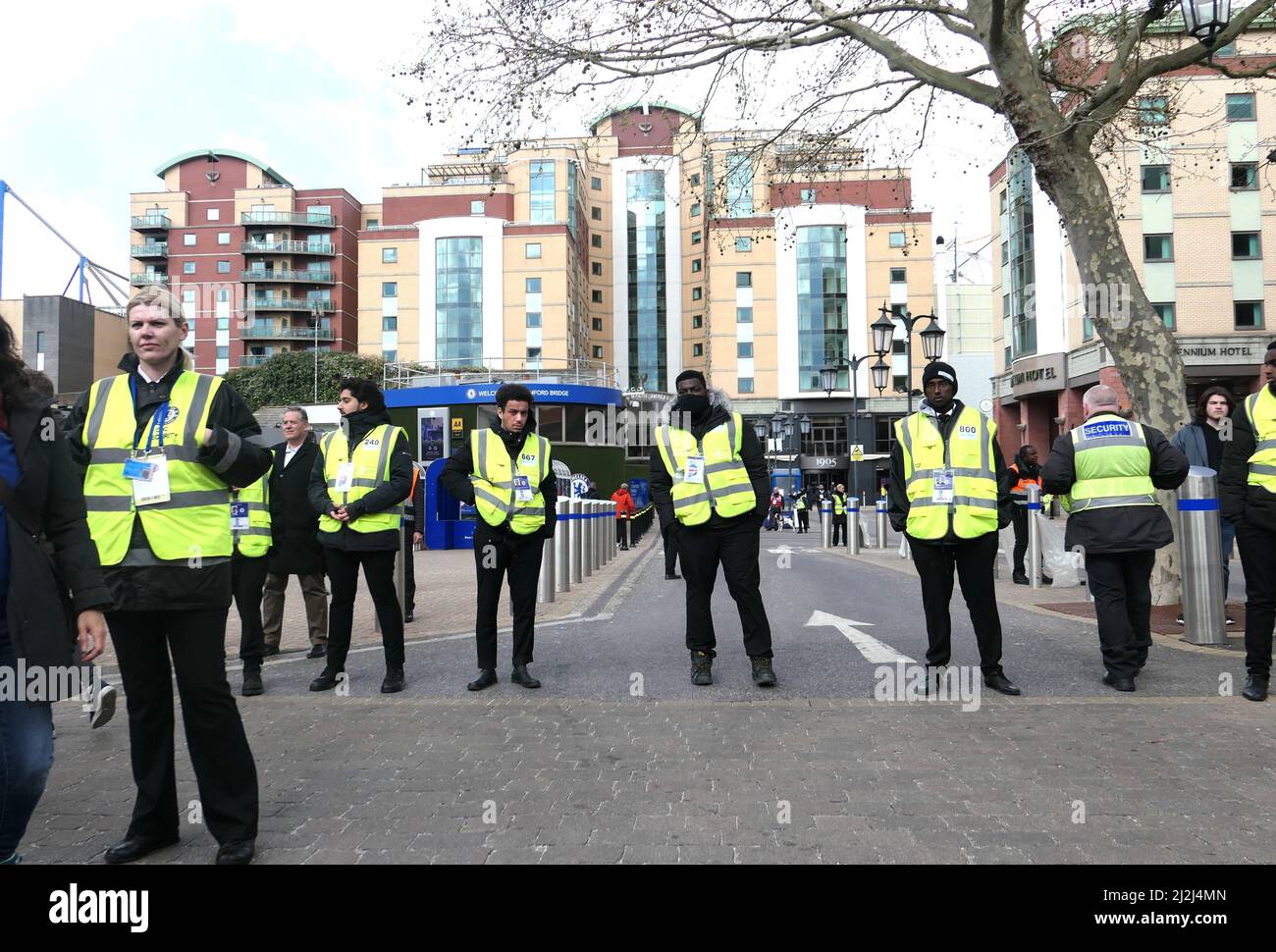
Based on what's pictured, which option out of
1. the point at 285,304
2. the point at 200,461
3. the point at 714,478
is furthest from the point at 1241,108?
the point at 285,304

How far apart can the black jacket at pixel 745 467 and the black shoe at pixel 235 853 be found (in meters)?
3.39

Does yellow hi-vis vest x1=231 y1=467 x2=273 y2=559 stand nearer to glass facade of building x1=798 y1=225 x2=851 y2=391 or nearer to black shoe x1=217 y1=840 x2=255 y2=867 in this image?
black shoe x1=217 y1=840 x2=255 y2=867

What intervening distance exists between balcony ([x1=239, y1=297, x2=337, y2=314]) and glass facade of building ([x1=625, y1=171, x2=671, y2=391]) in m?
30.0

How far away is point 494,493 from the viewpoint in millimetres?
5926

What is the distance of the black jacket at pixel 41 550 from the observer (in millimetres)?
2580

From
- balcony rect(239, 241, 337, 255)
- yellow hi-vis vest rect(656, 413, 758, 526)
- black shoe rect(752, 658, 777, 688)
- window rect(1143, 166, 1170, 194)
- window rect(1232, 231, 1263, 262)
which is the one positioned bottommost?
black shoe rect(752, 658, 777, 688)

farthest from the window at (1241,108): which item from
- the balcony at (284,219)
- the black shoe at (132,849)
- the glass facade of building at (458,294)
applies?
the balcony at (284,219)

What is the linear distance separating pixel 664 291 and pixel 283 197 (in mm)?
37414

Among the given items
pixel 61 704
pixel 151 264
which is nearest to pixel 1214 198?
pixel 61 704

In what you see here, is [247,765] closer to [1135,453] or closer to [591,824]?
[591,824]

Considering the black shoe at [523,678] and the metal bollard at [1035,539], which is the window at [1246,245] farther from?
the black shoe at [523,678]

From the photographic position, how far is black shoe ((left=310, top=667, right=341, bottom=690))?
19.4ft

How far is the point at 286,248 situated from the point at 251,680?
278 ft

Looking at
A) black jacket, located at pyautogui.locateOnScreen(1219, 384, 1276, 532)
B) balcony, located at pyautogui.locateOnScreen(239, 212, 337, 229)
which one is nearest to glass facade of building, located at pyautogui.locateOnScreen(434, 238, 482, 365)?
balcony, located at pyautogui.locateOnScreen(239, 212, 337, 229)
